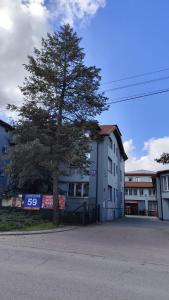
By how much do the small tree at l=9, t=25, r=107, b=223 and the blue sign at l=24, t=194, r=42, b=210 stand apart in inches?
109

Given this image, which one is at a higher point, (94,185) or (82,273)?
(94,185)

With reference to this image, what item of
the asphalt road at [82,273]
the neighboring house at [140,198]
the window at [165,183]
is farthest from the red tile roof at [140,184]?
the asphalt road at [82,273]

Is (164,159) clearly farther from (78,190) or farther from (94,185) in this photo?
(78,190)

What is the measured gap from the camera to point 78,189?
2894 centimetres

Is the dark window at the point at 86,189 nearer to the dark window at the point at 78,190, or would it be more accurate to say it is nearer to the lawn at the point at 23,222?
the dark window at the point at 78,190

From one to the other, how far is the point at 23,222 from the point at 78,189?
1063 centimetres

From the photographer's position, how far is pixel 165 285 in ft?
21.3

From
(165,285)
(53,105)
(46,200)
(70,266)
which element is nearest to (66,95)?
(53,105)

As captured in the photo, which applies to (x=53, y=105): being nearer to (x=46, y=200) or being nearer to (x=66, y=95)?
(x=66, y=95)

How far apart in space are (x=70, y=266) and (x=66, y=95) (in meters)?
14.7

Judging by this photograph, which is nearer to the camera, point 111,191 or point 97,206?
point 97,206

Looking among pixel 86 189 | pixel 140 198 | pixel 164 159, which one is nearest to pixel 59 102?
pixel 164 159

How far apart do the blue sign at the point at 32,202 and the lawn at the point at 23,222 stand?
0.58 meters

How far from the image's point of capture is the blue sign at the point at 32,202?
2289 centimetres
